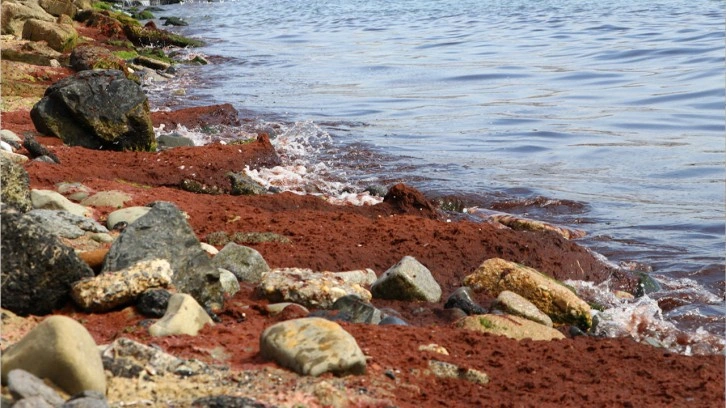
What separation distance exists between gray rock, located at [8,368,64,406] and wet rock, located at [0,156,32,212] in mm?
3002

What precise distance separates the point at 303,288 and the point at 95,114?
5654mm

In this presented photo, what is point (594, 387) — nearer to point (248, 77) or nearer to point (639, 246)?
point (639, 246)

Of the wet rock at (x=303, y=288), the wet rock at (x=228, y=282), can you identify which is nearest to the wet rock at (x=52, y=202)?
the wet rock at (x=228, y=282)

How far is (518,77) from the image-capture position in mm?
19578

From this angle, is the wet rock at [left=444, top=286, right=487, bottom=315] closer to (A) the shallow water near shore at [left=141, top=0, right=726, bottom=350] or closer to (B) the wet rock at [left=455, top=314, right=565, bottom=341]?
(B) the wet rock at [left=455, top=314, right=565, bottom=341]

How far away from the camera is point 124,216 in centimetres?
681

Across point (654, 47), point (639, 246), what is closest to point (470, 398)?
point (639, 246)

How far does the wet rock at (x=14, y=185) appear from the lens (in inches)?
248

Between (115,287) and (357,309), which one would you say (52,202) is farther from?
(357,309)

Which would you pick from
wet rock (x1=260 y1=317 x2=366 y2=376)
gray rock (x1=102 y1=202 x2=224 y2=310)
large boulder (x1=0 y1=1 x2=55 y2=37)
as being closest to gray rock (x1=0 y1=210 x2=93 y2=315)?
gray rock (x1=102 y1=202 x2=224 y2=310)

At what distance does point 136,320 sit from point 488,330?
2.01 m

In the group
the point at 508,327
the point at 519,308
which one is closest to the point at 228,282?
the point at 508,327

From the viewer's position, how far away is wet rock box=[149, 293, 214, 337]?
14.7ft

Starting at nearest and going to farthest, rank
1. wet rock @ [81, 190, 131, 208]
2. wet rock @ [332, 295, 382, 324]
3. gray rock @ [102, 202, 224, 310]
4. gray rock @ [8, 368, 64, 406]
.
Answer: gray rock @ [8, 368, 64, 406] < gray rock @ [102, 202, 224, 310] < wet rock @ [332, 295, 382, 324] < wet rock @ [81, 190, 131, 208]
